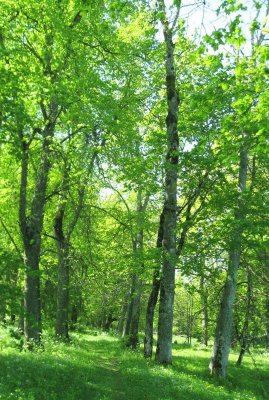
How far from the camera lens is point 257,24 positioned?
358 inches

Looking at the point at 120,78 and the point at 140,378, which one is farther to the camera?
the point at 120,78

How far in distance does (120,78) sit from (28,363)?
1445 centimetres

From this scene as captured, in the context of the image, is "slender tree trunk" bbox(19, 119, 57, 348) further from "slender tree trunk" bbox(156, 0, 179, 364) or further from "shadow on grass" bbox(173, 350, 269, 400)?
"shadow on grass" bbox(173, 350, 269, 400)

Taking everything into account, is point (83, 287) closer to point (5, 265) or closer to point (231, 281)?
point (231, 281)

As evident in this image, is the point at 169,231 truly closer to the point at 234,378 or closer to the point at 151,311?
the point at 151,311

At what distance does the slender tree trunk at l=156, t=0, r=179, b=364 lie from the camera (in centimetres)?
1574

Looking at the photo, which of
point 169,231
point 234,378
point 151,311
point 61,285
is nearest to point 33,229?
point 169,231

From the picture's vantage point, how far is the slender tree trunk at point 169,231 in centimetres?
1574

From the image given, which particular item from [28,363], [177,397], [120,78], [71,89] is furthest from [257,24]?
[120,78]

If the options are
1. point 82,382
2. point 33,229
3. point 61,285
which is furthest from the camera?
point 61,285

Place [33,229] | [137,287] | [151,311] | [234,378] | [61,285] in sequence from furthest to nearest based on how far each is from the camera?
1. [61,285]
2. [137,287]
3. [151,311]
4. [234,378]
5. [33,229]

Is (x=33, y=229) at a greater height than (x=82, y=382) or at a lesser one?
greater

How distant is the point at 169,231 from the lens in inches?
632

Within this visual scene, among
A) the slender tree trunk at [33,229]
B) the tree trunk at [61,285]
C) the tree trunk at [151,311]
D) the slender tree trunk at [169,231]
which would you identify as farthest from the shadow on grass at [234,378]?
the tree trunk at [61,285]
